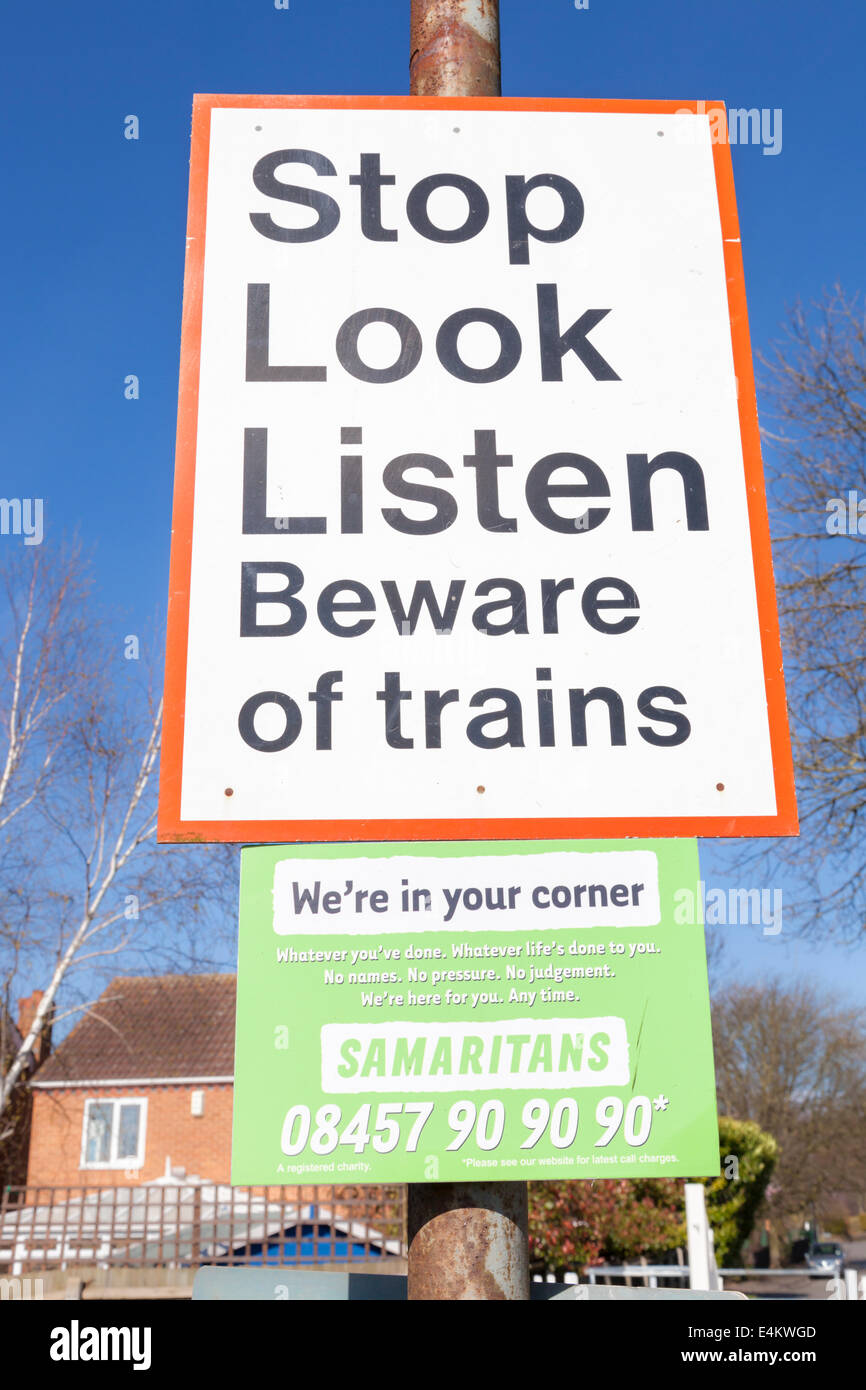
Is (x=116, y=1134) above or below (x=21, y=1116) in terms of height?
below

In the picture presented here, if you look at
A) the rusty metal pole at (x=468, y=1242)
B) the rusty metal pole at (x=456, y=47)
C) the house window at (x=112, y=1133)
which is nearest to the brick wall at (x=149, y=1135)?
the house window at (x=112, y=1133)

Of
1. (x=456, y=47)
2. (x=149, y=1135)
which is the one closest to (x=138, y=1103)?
(x=149, y=1135)

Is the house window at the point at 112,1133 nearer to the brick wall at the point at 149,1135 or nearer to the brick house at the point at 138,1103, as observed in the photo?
the brick house at the point at 138,1103

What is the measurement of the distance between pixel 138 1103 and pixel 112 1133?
1.06 m

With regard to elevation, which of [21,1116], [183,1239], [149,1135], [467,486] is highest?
[21,1116]

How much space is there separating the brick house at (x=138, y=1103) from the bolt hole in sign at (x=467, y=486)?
2683 cm

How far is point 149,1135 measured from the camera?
2852 centimetres

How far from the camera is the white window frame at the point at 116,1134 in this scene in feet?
93.4

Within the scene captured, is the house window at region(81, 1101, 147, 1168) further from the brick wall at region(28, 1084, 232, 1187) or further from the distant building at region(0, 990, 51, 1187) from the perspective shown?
the distant building at region(0, 990, 51, 1187)

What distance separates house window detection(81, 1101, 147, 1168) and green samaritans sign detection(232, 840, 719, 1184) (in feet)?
97.3

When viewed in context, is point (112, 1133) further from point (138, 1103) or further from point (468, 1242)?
point (468, 1242)

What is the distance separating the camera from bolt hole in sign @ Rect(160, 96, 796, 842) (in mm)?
1799

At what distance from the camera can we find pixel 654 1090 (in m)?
1.58
